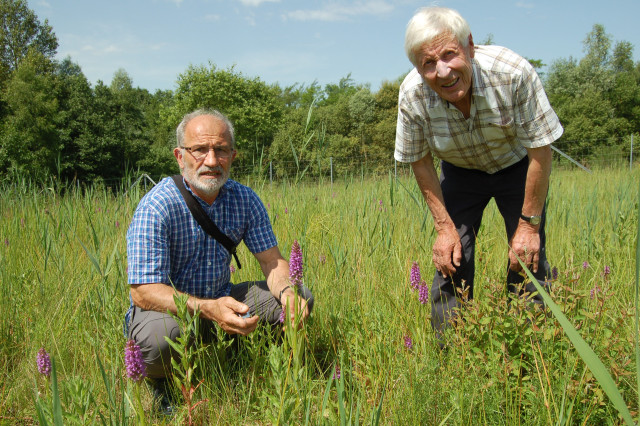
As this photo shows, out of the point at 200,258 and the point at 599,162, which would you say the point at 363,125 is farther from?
the point at 200,258

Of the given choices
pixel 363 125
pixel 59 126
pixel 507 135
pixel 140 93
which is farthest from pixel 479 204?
pixel 140 93

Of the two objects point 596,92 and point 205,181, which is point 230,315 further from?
point 596,92

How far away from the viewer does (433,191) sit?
7.66ft

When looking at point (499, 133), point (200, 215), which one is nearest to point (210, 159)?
point (200, 215)

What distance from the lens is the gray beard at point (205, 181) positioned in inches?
88.0

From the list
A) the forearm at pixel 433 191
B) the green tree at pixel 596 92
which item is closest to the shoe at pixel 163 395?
the forearm at pixel 433 191

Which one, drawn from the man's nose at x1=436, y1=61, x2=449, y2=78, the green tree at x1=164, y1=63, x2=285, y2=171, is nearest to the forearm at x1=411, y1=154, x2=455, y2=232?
the man's nose at x1=436, y1=61, x2=449, y2=78

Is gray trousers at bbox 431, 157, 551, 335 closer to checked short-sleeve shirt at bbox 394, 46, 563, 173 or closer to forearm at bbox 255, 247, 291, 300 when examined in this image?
checked short-sleeve shirt at bbox 394, 46, 563, 173

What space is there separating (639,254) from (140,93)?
247 feet

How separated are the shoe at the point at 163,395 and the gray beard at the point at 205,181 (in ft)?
3.23

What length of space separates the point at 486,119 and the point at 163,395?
6.79ft

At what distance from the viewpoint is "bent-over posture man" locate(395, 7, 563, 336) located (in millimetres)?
1914

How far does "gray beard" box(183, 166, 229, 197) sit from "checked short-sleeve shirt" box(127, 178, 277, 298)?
0.28 feet

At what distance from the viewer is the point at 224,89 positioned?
34.3 m
